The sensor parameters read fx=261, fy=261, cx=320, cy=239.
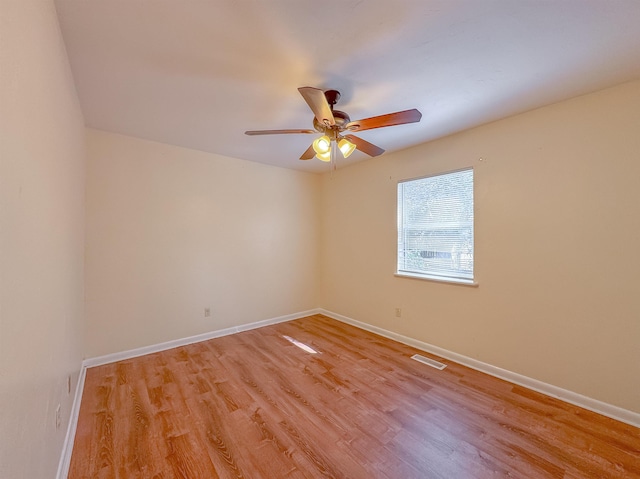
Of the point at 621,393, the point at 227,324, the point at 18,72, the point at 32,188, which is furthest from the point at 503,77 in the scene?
the point at 227,324

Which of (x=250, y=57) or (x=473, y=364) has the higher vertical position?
(x=250, y=57)

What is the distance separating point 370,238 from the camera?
148 inches

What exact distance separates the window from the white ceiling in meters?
0.75

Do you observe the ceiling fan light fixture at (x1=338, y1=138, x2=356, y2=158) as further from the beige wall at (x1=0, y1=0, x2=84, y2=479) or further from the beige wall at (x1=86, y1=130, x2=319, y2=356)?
the beige wall at (x1=86, y1=130, x2=319, y2=356)

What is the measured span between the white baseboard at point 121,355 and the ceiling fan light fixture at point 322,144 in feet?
8.09

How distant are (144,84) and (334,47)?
4.70 feet

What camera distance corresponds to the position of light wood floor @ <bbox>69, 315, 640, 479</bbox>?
1520 mm

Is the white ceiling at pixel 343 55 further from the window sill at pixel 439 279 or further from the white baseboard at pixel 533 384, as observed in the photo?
the white baseboard at pixel 533 384

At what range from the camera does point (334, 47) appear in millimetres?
1566

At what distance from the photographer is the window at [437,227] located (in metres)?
2.81

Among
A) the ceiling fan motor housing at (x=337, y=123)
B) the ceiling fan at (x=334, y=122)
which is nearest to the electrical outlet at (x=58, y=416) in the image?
the ceiling fan at (x=334, y=122)

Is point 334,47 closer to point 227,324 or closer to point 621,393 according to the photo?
point 621,393

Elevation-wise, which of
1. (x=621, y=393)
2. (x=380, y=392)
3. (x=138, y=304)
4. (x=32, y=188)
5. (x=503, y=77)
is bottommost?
(x=380, y=392)

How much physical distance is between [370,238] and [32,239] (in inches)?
130
